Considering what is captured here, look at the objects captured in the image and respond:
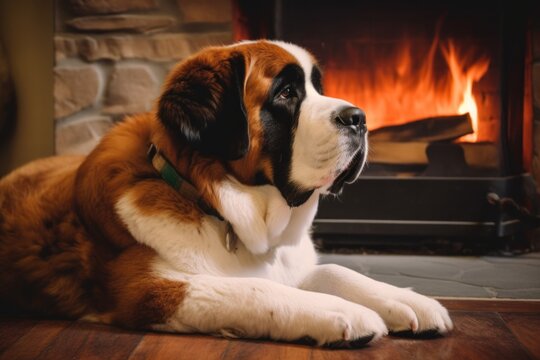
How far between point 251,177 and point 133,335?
47 centimetres

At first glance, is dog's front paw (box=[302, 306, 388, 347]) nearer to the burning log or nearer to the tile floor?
the tile floor

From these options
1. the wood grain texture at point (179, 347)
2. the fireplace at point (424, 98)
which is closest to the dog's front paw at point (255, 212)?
the wood grain texture at point (179, 347)

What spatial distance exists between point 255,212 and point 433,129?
1.27 m

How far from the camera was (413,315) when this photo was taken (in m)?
1.58

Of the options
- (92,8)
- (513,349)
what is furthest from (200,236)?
(92,8)

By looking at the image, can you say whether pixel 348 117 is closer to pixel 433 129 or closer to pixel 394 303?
pixel 394 303

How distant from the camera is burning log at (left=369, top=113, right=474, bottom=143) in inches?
107

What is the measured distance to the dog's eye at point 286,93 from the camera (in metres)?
1.71

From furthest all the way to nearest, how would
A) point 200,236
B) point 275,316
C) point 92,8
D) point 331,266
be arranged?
point 92,8 → point 331,266 → point 200,236 → point 275,316

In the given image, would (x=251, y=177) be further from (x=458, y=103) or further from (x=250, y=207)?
(x=458, y=103)

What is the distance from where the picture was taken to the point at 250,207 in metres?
1.70

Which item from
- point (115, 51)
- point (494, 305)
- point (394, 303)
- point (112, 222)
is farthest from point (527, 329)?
point (115, 51)

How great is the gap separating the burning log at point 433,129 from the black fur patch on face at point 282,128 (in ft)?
3.72

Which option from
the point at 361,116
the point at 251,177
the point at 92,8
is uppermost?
the point at 92,8
